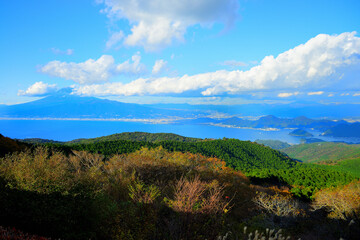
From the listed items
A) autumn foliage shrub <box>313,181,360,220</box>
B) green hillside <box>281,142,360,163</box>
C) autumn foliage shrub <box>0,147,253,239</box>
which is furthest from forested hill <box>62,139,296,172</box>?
green hillside <box>281,142,360,163</box>

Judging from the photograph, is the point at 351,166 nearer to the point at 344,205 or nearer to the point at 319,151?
the point at 344,205

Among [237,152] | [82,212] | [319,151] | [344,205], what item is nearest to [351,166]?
[237,152]

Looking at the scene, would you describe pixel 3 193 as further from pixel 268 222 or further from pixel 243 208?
pixel 243 208

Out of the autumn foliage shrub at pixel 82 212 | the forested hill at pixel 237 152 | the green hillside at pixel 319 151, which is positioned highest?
the autumn foliage shrub at pixel 82 212

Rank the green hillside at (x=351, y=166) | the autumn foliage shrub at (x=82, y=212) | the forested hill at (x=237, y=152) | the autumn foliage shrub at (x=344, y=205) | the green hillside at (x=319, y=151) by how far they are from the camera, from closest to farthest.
Answer: the autumn foliage shrub at (x=82, y=212) < the autumn foliage shrub at (x=344, y=205) < the green hillside at (x=351, y=166) < the forested hill at (x=237, y=152) < the green hillside at (x=319, y=151)

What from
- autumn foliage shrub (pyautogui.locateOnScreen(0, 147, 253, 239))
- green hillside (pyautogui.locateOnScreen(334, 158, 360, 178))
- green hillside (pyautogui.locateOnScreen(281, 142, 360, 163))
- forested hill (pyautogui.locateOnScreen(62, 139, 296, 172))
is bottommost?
green hillside (pyautogui.locateOnScreen(281, 142, 360, 163))

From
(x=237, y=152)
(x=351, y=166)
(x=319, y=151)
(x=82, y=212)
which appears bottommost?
(x=319, y=151)

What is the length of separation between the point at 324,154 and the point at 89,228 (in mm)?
169537

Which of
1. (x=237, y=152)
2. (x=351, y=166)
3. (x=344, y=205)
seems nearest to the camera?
(x=344, y=205)

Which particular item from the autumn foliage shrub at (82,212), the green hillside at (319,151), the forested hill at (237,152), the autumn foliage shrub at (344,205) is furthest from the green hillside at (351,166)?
the autumn foliage shrub at (82,212)

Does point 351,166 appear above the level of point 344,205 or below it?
below

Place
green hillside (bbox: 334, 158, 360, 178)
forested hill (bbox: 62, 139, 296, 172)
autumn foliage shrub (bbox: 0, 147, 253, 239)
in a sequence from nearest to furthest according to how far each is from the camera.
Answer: autumn foliage shrub (bbox: 0, 147, 253, 239) → green hillside (bbox: 334, 158, 360, 178) → forested hill (bbox: 62, 139, 296, 172)

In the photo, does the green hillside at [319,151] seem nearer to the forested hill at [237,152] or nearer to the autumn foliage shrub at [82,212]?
the forested hill at [237,152]

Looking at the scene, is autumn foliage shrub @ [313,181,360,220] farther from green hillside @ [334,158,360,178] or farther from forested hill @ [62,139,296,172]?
green hillside @ [334,158,360,178]
